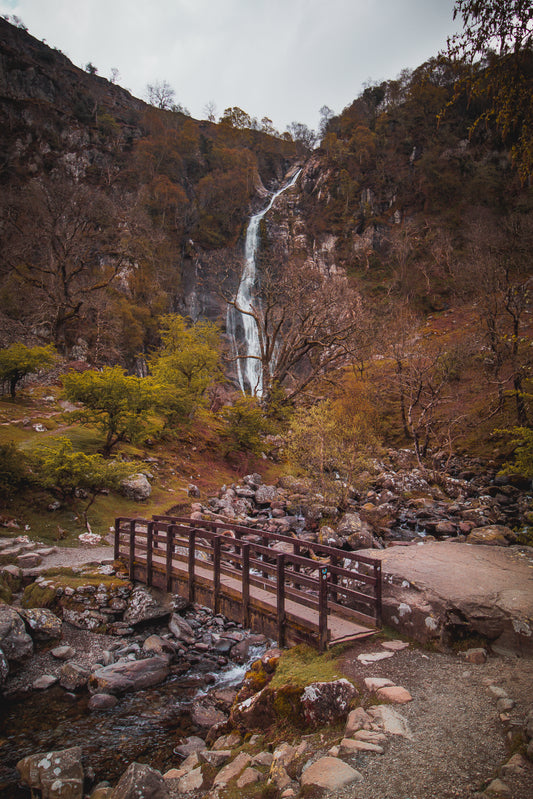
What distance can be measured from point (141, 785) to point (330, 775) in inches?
98.2

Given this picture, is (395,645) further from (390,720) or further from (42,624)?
(42,624)

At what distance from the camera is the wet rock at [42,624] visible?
867cm

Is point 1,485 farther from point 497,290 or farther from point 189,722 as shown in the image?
point 497,290

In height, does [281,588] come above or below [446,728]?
below

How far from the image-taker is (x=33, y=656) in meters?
8.24

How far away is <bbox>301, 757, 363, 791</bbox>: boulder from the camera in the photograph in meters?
3.73

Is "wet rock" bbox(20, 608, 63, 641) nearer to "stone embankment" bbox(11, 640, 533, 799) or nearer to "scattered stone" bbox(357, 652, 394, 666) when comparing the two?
"stone embankment" bbox(11, 640, 533, 799)

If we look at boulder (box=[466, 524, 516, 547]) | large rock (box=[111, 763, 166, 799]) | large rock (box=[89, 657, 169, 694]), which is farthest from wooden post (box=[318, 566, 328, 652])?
boulder (box=[466, 524, 516, 547])

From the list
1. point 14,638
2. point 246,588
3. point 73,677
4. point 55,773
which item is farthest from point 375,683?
point 14,638

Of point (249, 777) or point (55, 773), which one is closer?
point (249, 777)

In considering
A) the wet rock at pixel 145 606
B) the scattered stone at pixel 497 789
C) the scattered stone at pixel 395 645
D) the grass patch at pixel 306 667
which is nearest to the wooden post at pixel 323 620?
the grass patch at pixel 306 667

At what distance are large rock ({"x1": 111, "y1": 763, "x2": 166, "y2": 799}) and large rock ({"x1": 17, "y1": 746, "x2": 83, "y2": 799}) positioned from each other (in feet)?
2.34

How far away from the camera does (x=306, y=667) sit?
20.3 feet

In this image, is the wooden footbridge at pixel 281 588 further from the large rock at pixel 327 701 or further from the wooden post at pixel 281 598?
the large rock at pixel 327 701
